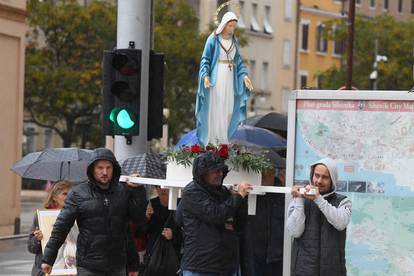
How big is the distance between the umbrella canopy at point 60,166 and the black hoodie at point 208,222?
3317 millimetres

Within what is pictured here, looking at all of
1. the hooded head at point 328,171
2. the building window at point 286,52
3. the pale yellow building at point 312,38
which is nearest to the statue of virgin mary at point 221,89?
the hooded head at point 328,171

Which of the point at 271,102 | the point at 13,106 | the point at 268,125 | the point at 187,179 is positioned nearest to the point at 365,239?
the point at 187,179

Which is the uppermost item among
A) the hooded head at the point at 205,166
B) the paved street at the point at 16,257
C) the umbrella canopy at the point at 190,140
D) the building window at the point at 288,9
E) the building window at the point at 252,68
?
the building window at the point at 288,9

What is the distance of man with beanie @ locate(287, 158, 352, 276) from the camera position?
392 inches

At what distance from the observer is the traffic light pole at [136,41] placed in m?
12.6

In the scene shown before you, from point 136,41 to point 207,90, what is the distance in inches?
48.3

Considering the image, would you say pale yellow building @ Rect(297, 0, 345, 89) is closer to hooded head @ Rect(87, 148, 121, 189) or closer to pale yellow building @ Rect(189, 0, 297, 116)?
pale yellow building @ Rect(189, 0, 297, 116)

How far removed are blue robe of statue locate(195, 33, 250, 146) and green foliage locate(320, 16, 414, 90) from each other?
5171cm

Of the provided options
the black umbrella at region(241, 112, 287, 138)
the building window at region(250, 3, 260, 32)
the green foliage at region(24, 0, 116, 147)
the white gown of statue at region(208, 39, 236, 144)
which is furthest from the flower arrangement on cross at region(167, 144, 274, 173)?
the building window at region(250, 3, 260, 32)

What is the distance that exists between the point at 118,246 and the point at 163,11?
48.4 metres

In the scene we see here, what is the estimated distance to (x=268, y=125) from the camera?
1842 cm

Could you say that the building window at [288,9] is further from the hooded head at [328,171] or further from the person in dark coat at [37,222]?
the hooded head at [328,171]

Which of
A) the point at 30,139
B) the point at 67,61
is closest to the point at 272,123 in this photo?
the point at 67,61

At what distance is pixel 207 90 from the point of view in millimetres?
11812
